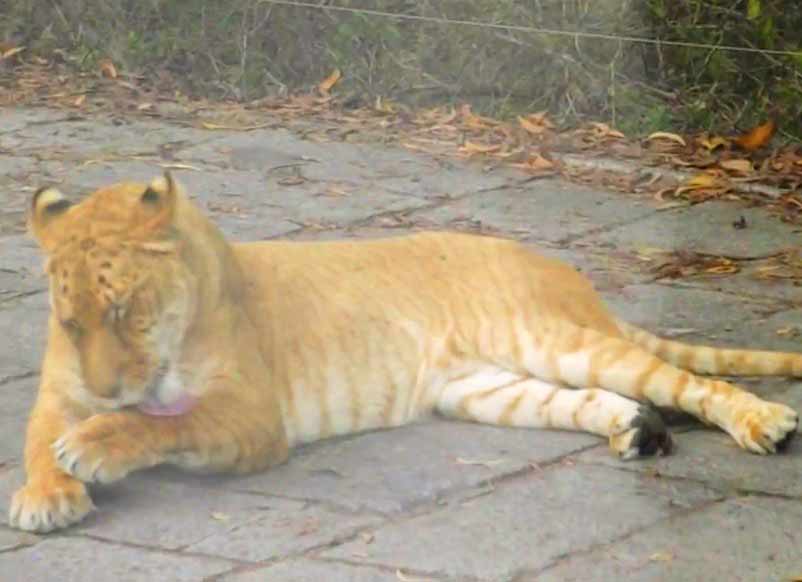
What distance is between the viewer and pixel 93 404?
Result: 350 centimetres

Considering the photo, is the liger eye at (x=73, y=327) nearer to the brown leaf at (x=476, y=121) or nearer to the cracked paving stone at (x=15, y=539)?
the cracked paving stone at (x=15, y=539)

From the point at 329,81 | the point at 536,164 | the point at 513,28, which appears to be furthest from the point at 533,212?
the point at 329,81

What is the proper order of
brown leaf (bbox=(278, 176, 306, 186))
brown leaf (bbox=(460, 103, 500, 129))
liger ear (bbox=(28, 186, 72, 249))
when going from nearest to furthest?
liger ear (bbox=(28, 186, 72, 249)) → brown leaf (bbox=(460, 103, 500, 129)) → brown leaf (bbox=(278, 176, 306, 186))

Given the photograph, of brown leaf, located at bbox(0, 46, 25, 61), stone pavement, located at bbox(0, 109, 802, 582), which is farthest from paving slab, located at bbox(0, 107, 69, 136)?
brown leaf, located at bbox(0, 46, 25, 61)

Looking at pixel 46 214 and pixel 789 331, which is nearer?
pixel 46 214

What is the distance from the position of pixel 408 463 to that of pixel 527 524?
0.38m

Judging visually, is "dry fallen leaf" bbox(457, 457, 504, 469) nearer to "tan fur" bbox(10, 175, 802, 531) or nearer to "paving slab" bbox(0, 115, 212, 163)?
"tan fur" bbox(10, 175, 802, 531)

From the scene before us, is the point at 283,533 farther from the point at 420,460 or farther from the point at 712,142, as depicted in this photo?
the point at 712,142

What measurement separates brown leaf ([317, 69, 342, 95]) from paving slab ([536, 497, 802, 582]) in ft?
4.22

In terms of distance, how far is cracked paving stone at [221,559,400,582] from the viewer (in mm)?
3111

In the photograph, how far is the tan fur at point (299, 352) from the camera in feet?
11.3

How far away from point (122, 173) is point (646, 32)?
109 centimetres

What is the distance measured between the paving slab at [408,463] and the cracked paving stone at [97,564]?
325 mm

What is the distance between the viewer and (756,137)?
191 inches
